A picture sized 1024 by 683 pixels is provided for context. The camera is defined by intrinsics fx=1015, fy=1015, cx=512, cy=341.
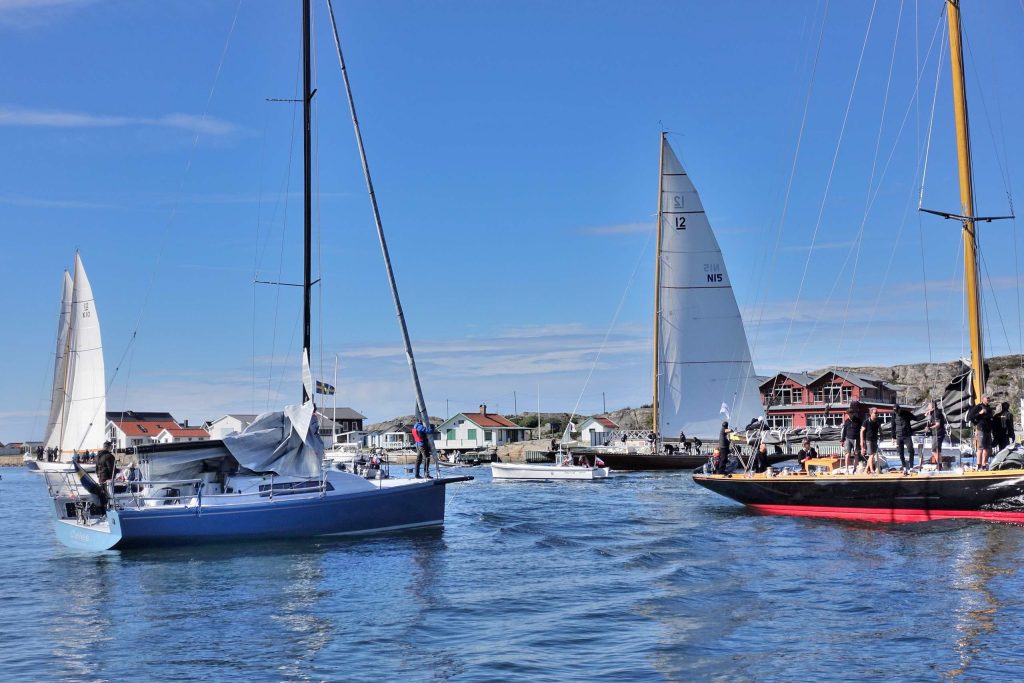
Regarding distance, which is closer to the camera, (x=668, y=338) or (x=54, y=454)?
(x=668, y=338)

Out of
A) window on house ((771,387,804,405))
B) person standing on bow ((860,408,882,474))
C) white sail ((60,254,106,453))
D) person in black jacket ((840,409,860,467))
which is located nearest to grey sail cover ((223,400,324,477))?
person in black jacket ((840,409,860,467))

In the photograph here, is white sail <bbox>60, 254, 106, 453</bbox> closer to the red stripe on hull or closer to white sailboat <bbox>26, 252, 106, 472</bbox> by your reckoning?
white sailboat <bbox>26, 252, 106, 472</bbox>

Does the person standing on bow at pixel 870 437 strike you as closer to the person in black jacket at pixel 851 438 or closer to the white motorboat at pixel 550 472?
the person in black jacket at pixel 851 438

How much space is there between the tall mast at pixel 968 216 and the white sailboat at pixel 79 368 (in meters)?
41.4

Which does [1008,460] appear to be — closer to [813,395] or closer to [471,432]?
[813,395]

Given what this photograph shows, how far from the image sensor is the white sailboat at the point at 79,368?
52.3 metres

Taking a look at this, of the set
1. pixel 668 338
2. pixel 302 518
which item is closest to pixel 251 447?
pixel 302 518

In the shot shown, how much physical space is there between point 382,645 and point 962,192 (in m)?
21.9

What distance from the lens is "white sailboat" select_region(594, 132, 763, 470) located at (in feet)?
179

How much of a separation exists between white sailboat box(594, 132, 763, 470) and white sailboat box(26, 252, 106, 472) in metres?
30.1

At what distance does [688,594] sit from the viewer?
57.3ft

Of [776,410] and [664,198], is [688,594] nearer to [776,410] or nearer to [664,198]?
[664,198]

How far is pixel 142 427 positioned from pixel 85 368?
70248 millimetres

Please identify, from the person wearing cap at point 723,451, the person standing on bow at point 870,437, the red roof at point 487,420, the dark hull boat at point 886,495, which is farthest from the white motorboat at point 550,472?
the red roof at point 487,420
